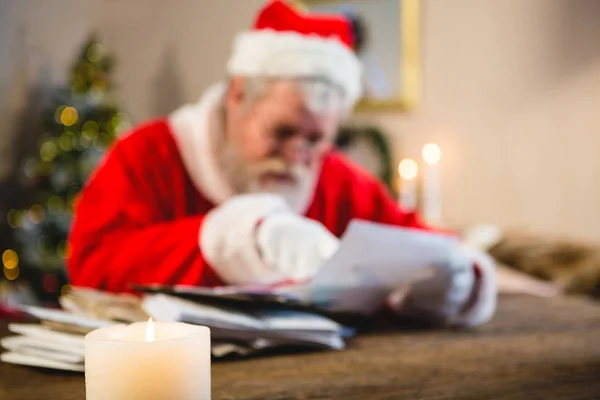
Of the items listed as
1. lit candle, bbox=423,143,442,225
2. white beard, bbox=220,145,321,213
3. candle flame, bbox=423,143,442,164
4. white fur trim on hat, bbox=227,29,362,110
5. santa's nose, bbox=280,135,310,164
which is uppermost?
white fur trim on hat, bbox=227,29,362,110

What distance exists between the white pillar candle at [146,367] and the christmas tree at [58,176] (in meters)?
2.77

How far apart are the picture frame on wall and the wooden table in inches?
87.7

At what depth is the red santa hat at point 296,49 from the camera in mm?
1329

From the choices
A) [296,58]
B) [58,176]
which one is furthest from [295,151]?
[58,176]

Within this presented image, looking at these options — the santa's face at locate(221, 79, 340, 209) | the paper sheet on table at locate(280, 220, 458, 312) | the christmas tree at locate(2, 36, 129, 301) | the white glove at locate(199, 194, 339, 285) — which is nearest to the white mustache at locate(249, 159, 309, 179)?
the santa's face at locate(221, 79, 340, 209)

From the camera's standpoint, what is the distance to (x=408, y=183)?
9.39ft

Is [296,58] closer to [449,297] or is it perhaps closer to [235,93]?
[235,93]

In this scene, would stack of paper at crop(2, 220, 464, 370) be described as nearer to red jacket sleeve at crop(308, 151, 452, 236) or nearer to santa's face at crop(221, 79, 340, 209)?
santa's face at crop(221, 79, 340, 209)

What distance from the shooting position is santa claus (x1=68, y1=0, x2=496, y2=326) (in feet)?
3.23

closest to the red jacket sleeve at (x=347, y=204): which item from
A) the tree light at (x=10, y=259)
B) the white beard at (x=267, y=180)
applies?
the white beard at (x=267, y=180)

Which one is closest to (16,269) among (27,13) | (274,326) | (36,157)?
(36,157)

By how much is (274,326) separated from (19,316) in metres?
0.45

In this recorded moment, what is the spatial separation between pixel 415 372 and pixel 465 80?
231 centimetres

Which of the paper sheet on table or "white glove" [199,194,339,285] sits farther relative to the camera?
"white glove" [199,194,339,285]
